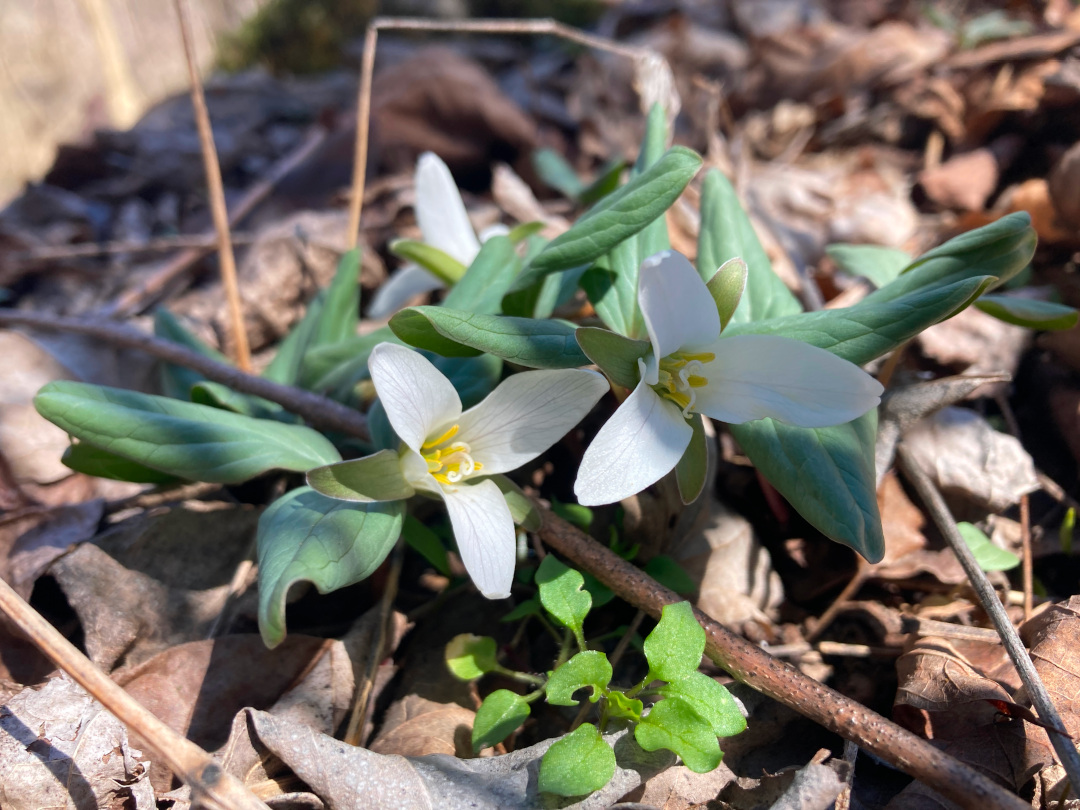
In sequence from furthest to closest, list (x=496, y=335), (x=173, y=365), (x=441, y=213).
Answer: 1. (x=173, y=365)
2. (x=441, y=213)
3. (x=496, y=335)

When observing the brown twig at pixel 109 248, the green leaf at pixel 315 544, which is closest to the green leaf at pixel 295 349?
the green leaf at pixel 315 544

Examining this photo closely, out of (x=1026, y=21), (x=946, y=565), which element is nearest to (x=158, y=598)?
(x=946, y=565)

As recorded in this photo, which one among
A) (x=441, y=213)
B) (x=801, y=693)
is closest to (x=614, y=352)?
(x=801, y=693)

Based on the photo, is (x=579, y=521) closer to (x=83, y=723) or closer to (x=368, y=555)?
(x=368, y=555)

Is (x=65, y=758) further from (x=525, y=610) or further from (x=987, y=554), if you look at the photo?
(x=987, y=554)

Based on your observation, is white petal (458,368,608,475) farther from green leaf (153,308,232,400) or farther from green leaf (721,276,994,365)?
green leaf (153,308,232,400)
